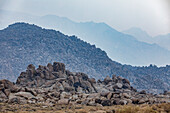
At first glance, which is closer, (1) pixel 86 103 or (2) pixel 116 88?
(1) pixel 86 103

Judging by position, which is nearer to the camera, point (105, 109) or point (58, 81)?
point (105, 109)

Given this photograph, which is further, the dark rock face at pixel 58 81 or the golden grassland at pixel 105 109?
the dark rock face at pixel 58 81

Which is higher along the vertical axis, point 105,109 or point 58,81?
point 58,81

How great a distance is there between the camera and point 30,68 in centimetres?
8256

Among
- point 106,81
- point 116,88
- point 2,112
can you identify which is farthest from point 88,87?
point 2,112

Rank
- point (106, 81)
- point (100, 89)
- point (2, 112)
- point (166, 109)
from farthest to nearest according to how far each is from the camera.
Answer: point (106, 81)
point (100, 89)
point (2, 112)
point (166, 109)

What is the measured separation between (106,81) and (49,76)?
82.5ft

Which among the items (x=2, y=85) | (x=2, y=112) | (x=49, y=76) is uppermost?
(x=49, y=76)

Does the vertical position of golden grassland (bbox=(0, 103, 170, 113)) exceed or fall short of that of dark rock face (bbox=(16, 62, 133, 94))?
it falls short

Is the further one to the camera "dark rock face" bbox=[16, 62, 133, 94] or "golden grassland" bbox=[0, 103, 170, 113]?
"dark rock face" bbox=[16, 62, 133, 94]

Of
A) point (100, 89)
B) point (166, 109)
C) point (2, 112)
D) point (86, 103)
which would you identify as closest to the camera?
point (166, 109)

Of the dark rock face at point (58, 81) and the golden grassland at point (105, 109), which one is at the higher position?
the dark rock face at point (58, 81)

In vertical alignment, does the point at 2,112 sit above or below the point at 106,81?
below

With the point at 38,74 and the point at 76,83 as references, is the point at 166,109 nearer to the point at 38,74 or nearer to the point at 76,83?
the point at 76,83
